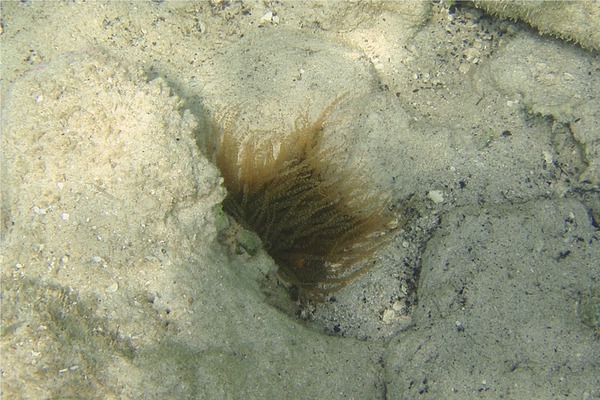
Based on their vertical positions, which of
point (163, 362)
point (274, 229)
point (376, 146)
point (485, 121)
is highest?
point (485, 121)

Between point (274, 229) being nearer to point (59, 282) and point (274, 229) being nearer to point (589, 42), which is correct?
point (59, 282)

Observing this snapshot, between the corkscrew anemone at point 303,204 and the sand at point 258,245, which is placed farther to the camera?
the corkscrew anemone at point 303,204

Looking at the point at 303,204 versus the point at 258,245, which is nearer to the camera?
the point at 258,245

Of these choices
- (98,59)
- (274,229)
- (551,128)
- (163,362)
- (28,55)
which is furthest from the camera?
(28,55)

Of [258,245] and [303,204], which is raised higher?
[303,204]

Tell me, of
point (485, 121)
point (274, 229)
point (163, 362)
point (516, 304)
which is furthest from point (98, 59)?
point (516, 304)
